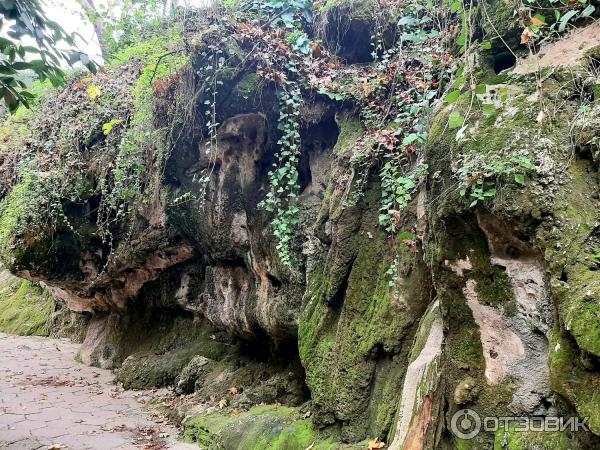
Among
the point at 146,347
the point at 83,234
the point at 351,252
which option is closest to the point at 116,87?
the point at 83,234

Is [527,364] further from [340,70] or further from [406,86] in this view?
[340,70]

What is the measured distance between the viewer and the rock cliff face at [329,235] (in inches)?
80.4

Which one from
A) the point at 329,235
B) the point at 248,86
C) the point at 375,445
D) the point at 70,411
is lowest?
the point at 70,411

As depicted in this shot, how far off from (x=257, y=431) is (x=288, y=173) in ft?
9.64

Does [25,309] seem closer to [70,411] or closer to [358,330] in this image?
[70,411]

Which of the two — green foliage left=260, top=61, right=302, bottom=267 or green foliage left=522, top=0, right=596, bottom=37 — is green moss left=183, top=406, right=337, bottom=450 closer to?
green foliage left=260, top=61, right=302, bottom=267

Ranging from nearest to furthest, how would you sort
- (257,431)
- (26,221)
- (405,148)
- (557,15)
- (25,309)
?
(557,15), (405,148), (257,431), (26,221), (25,309)

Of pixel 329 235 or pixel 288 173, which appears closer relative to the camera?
pixel 329 235

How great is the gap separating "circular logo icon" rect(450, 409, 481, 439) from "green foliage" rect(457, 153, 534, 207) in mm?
1085

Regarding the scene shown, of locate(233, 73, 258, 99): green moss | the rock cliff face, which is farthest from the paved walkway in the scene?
locate(233, 73, 258, 99): green moss

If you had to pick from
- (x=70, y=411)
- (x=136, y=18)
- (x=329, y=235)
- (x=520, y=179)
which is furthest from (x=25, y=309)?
(x=520, y=179)

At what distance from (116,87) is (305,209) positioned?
4832 millimetres

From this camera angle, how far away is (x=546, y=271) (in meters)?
1.96

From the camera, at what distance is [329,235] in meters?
4.41
